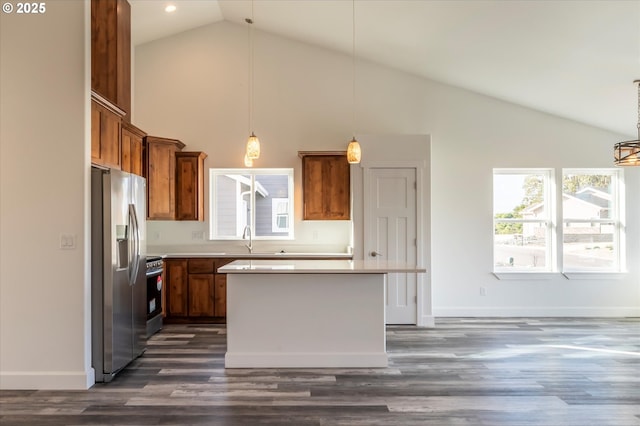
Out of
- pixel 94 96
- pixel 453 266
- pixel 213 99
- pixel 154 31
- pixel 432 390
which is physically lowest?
pixel 432 390

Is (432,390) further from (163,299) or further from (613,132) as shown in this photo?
(613,132)

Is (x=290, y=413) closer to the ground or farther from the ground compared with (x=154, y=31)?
closer to the ground

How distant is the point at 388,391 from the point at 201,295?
→ 2.98 m

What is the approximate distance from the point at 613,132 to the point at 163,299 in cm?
656

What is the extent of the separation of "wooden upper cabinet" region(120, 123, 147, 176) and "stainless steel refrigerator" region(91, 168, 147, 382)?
42.2 inches

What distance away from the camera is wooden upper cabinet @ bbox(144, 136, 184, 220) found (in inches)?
206

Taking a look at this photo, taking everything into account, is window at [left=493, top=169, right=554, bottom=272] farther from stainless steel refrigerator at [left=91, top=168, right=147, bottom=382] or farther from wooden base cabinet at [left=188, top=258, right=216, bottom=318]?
stainless steel refrigerator at [left=91, top=168, right=147, bottom=382]

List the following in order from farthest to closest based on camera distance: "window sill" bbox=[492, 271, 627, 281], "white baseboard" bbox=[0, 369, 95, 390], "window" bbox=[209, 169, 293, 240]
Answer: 1. "window" bbox=[209, 169, 293, 240]
2. "window sill" bbox=[492, 271, 627, 281]
3. "white baseboard" bbox=[0, 369, 95, 390]

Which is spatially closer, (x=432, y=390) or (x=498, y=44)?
(x=432, y=390)

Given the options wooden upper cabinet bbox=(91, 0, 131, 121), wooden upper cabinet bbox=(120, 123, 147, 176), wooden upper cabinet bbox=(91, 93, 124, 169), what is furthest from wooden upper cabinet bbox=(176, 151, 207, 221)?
wooden upper cabinet bbox=(91, 0, 131, 121)

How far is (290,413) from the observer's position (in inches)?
107

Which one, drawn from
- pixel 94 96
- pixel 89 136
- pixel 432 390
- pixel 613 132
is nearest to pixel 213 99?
pixel 94 96

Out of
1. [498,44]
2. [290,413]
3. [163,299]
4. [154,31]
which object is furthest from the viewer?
[154,31]

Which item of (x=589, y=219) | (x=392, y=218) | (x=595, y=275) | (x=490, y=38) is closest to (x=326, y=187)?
(x=392, y=218)
